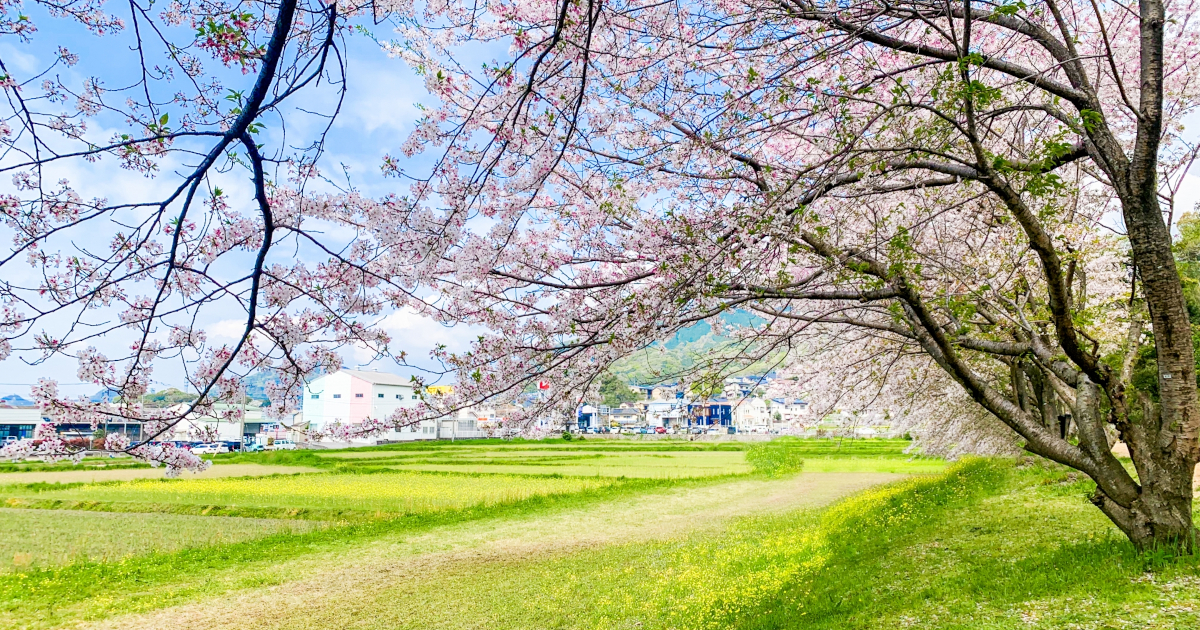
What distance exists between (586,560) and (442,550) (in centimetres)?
318

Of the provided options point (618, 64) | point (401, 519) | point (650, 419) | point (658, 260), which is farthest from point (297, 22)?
point (650, 419)

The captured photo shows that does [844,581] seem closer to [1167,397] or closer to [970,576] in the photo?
[970,576]

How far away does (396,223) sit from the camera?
4.68 metres

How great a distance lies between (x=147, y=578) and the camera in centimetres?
1057

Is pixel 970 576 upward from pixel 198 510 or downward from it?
upward

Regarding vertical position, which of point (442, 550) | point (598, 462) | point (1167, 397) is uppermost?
point (1167, 397)

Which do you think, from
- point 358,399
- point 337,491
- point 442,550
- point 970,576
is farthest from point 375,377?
point 970,576

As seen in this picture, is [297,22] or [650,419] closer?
[297,22]

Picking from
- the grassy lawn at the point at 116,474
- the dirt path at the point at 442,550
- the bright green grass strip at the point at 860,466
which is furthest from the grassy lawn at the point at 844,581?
the grassy lawn at the point at 116,474

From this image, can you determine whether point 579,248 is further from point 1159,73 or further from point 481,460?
point 481,460

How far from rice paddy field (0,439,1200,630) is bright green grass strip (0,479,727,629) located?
48mm

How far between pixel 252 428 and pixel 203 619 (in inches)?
3061

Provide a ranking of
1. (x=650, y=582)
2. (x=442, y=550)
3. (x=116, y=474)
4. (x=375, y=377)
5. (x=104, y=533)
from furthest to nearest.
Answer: (x=375, y=377) → (x=116, y=474) → (x=104, y=533) → (x=442, y=550) → (x=650, y=582)

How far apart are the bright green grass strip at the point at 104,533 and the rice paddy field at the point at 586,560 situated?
94 mm
